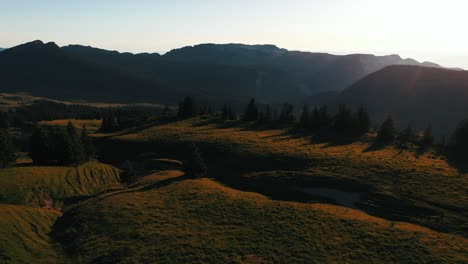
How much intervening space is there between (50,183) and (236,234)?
43.7 metres

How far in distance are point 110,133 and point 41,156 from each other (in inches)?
2497

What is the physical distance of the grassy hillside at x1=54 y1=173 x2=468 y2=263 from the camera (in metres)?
35.8

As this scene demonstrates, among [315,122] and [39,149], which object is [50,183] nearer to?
[39,149]

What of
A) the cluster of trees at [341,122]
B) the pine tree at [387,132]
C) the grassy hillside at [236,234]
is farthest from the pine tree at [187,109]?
the grassy hillside at [236,234]

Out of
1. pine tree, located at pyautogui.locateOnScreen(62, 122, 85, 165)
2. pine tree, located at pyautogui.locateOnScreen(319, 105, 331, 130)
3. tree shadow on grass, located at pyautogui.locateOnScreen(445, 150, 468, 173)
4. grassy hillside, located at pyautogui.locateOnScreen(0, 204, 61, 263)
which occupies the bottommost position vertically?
grassy hillside, located at pyautogui.locateOnScreen(0, 204, 61, 263)

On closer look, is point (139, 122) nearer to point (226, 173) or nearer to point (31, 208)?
point (226, 173)

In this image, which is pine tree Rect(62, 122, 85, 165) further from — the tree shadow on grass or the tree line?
the tree shadow on grass

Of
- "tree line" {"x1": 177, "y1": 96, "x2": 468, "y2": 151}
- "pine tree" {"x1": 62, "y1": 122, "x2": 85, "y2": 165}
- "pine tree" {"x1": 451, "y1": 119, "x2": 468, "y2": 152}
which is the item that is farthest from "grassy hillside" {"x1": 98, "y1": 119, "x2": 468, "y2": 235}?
"pine tree" {"x1": 62, "y1": 122, "x2": 85, "y2": 165}

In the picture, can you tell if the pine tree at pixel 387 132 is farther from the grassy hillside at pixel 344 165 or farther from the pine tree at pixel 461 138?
the pine tree at pixel 461 138

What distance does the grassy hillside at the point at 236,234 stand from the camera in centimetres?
3575

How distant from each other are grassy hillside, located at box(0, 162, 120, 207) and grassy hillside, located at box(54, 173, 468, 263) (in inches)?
347

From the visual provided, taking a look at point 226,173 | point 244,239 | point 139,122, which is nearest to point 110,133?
point 139,122

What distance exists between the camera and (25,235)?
40.4 metres

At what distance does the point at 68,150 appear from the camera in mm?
74438
